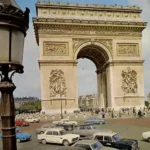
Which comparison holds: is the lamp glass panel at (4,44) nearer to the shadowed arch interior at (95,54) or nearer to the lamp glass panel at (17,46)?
the lamp glass panel at (17,46)

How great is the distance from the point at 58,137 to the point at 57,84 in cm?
2316

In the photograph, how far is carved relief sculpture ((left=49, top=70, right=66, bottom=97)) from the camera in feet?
129

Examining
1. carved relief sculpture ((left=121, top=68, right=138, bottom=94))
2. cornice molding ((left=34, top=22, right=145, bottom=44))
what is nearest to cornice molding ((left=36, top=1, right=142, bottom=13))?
cornice molding ((left=34, top=22, right=145, bottom=44))

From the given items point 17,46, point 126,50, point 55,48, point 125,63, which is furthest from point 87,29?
point 17,46

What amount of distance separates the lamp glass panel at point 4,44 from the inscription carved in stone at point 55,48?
37536mm

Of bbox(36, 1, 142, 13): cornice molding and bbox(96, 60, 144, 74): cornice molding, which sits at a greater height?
bbox(36, 1, 142, 13): cornice molding

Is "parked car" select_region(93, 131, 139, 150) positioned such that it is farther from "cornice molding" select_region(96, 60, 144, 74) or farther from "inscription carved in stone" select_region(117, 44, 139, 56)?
"inscription carved in stone" select_region(117, 44, 139, 56)

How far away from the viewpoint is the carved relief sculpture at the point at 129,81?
137ft

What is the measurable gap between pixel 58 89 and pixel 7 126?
121 feet

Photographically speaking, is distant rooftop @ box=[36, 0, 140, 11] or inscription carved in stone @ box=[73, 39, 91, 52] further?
inscription carved in stone @ box=[73, 39, 91, 52]

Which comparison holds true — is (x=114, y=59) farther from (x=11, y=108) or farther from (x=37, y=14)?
(x=11, y=108)

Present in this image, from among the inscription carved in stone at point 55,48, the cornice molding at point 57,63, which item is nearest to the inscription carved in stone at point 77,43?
the inscription carved in stone at point 55,48

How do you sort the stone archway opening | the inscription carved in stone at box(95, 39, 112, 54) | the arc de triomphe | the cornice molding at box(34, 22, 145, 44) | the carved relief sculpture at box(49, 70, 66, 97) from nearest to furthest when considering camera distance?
the carved relief sculpture at box(49, 70, 66, 97) → the arc de triomphe → the cornice molding at box(34, 22, 145, 44) → the inscription carved in stone at box(95, 39, 112, 54) → the stone archway opening

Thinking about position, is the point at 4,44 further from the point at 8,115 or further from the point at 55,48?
the point at 55,48
